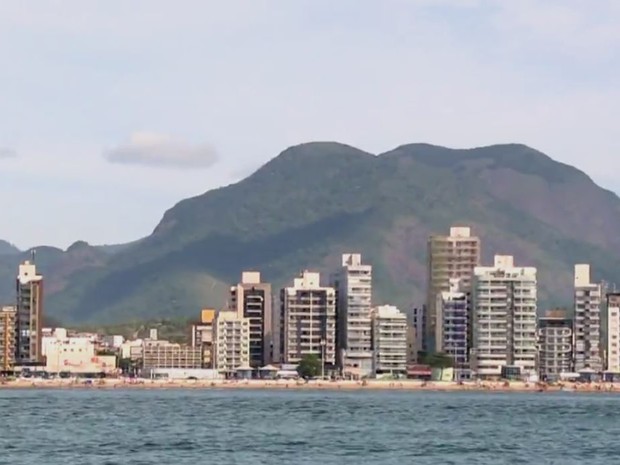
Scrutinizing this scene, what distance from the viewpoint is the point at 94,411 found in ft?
443

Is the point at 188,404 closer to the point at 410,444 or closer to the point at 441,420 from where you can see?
the point at 441,420

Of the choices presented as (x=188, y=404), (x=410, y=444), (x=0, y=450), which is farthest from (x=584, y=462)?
(x=188, y=404)

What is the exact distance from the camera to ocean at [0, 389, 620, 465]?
79.1 metres

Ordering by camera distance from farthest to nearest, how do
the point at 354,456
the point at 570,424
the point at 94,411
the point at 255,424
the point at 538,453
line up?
1. the point at 94,411
2. the point at 570,424
3. the point at 255,424
4. the point at 538,453
5. the point at 354,456

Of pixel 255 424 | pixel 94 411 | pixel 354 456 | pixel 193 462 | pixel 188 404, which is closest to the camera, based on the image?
pixel 193 462

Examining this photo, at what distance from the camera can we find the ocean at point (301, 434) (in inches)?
3115

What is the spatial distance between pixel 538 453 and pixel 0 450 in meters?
26.2

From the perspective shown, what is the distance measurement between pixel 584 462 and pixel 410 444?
1325cm

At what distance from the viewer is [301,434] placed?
322ft

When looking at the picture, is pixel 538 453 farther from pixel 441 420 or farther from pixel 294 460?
pixel 441 420

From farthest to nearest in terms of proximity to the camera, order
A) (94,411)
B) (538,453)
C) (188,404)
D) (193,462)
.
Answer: (188,404)
(94,411)
(538,453)
(193,462)

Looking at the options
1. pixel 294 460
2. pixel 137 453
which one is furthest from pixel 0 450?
→ pixel 294 460

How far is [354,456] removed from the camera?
7994 cm

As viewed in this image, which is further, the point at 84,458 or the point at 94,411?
the point at 94,411
